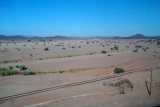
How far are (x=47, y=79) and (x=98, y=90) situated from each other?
6552 mm

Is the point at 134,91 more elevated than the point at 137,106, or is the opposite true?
the point at 137,106

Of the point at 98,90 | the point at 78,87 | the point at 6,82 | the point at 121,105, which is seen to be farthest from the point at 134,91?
→ the point at 6,82

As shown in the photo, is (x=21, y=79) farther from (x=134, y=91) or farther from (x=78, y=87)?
(x=134, y=91)

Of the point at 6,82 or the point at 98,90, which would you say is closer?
the point at 98,90

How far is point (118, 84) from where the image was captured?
44.6 feet

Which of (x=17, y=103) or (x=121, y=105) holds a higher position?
(x=121, y=105)

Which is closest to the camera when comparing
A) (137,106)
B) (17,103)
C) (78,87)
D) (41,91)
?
(137,106)

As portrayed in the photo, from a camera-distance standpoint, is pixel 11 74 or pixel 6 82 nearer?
pixel 6 82

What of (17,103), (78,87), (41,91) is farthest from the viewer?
(78,87)

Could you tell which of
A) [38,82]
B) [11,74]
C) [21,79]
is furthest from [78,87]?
[11,74]

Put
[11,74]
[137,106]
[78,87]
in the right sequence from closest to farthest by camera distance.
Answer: [137,106]
[78,87]
[11,74]

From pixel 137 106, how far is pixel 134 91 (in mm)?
10877

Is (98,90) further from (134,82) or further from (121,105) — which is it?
(121,105)

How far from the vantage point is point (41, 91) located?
12266mm
